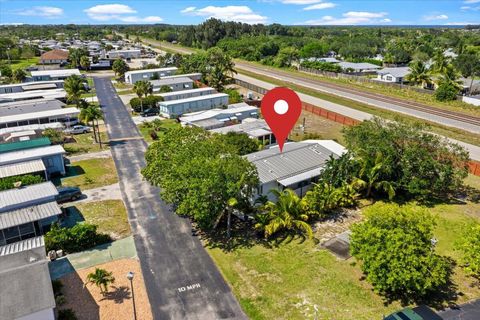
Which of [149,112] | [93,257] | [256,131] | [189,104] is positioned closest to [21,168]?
[93,257]

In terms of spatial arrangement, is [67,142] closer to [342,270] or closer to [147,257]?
[147,257]

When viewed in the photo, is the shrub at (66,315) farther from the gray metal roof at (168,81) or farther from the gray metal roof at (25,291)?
the gray metal roof at (168,81)

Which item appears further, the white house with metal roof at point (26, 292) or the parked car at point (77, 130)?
the parked car at point (77, 130)

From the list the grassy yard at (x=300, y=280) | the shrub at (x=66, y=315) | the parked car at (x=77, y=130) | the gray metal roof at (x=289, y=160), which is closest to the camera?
the shrub at (x=66, y=315)

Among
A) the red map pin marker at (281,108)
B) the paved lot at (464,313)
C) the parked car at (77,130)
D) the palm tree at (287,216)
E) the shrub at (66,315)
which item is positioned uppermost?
the red map pin marker at (281,108)

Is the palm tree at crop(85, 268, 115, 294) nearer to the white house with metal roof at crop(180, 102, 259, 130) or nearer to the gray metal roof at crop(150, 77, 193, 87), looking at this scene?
the white house with metal roof at crop(180, 102, 259, 130)

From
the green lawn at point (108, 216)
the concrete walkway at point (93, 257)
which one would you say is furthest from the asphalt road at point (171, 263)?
the concrete walkway at point (93, 257)

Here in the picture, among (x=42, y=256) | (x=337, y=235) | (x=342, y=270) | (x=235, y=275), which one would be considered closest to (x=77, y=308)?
(x=42, y=256)

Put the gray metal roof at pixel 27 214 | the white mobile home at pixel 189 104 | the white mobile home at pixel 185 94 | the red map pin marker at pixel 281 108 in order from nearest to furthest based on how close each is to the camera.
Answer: the red map pin marker at pixel 281 108 < the gray metal roof at pixel 27 214 < the white mobile home at pixel 189 104 < the white mobile home at pixel 185 94
